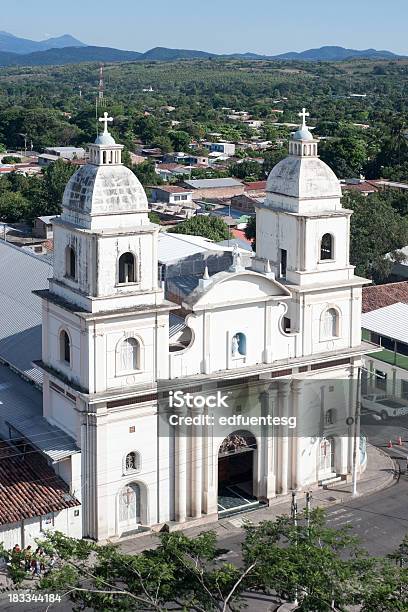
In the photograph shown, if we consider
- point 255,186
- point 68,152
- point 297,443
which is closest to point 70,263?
point 297,443

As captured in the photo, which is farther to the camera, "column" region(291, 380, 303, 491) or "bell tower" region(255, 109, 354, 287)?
"column" region(291, 380, 303, 491)

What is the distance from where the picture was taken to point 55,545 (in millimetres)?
20188

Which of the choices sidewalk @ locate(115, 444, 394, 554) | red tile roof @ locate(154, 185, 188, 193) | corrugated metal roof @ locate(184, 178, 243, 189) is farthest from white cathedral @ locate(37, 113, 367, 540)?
corrugated metal roof @ locate(184, 178, 243, 189)

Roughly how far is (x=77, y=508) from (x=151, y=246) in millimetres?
7541

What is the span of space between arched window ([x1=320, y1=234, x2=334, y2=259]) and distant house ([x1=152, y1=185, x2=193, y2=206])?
49624mm

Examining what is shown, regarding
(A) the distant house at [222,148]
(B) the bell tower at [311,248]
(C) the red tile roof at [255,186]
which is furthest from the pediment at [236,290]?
(A) the distant house at [222,148]

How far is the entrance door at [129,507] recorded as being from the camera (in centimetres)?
2831

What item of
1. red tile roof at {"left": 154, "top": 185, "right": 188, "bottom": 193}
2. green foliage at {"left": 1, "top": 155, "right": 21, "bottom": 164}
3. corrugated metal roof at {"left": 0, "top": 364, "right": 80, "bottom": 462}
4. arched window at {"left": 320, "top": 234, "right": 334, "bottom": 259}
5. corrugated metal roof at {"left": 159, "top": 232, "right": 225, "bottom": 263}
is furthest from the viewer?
green foliage at {"left": 1, "top": 155, "right": 21, "bottom": 164}

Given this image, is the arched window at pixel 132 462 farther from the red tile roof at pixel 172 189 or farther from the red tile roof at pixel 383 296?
the red tile roof at pixel 172 189

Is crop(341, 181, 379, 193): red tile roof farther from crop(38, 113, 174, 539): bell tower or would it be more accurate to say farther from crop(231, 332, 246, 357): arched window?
crop(38, 113, 174, 539): bell tower

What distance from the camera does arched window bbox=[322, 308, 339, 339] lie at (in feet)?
101

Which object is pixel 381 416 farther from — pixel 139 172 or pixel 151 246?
pixel 139 172

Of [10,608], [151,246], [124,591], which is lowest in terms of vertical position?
[10,608]

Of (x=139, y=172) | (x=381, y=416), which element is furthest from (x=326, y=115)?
(x=381, y=416)
